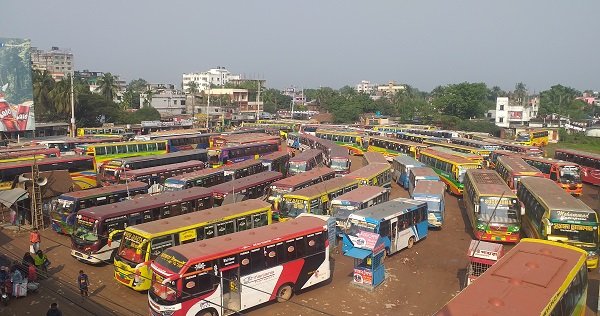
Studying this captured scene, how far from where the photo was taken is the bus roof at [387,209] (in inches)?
710

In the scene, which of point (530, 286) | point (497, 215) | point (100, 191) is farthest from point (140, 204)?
point (497, 215)

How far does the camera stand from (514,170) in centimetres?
2834

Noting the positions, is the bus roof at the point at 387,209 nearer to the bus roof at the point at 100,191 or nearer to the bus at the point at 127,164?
the bus roof at the point at 100,191

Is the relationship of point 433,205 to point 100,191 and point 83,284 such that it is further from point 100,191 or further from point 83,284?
point 100,191

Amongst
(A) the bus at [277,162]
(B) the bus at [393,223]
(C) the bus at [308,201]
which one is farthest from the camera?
(A) the bus at [277,162]

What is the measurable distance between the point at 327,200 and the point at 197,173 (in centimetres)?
1005

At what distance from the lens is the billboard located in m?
47.7

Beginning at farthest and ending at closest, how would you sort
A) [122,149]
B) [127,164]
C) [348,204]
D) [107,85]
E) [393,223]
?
[107,85] → [122,149] → [127,164] → [348,204] → [393,223]

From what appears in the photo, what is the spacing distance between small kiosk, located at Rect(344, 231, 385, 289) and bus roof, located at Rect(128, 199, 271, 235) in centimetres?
503

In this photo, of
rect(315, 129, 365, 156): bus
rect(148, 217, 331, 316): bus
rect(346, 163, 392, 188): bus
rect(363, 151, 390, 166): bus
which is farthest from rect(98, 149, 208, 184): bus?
rect(315, 129, 365, 156): bus

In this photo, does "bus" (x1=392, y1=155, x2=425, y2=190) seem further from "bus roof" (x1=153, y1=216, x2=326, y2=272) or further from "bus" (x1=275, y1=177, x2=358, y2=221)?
"bus roof" (x1=153, y1=216, x2=326, y2=272)

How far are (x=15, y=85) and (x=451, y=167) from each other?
44.6 meters

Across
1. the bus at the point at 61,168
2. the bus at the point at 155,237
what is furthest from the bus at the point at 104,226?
the bus at the point at 61,168

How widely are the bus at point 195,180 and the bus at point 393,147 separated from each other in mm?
19703
